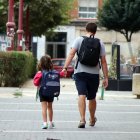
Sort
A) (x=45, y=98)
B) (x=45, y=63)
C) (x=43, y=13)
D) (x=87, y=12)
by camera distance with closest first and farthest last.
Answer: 1. (x=45, y=63)
2. (x=45, y=98)
3. (x=43, y=13)
4. (x=87, y=12)

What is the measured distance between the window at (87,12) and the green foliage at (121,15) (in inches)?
454

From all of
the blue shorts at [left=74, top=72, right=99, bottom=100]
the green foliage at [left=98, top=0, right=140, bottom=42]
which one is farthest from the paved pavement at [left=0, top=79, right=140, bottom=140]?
the green foliage at [left=98, top=0, right=140, bottom=42]

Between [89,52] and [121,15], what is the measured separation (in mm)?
37397

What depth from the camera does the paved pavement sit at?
10.9 metres

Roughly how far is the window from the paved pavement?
4254 cm

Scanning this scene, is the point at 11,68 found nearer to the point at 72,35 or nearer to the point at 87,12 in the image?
the point at 72,35

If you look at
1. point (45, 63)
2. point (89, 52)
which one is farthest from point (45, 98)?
point (89, 52)

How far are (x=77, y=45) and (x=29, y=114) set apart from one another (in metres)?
3.36

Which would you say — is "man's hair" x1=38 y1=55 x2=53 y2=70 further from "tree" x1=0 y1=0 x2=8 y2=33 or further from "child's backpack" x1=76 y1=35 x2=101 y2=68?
"tree" x1=0 y1=0 x2=8 y2=33

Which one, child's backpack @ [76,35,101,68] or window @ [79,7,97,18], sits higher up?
window @ [79,7,97,18]

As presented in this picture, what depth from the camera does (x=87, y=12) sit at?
203 ft

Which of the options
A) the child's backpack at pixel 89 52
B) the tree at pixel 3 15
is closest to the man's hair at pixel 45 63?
the child's backpack at pixel 89 52

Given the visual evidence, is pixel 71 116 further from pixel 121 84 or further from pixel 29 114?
pixel 121 84

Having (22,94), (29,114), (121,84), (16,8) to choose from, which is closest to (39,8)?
(16,8)
